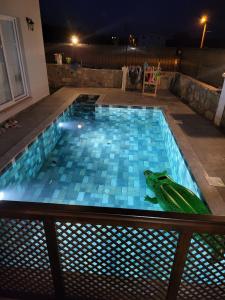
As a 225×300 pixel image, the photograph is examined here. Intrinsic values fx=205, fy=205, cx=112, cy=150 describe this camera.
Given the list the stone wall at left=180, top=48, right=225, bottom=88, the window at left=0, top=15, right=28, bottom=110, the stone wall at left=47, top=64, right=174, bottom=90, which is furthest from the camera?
the stone wall at left=47, top=64, right=174, bottom=90

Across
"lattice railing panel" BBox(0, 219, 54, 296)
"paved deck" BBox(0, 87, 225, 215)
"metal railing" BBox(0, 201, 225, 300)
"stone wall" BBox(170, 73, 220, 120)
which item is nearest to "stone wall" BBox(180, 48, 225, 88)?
"stone wall" BBox(170, 73, 220, 120)

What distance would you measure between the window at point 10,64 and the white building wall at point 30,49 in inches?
7.1

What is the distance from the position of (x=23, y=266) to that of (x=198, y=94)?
7.43m

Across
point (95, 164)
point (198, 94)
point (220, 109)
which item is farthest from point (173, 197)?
point (198, 94)

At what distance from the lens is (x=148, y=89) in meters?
10.9

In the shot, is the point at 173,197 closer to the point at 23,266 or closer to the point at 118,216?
the point at 118,216

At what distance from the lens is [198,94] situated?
24.3 feet

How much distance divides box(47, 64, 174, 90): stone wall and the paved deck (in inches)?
80.3

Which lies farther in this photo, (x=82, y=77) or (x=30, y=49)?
(x=82, y=77)

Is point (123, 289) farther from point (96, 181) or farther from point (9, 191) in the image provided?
point (9, 191)

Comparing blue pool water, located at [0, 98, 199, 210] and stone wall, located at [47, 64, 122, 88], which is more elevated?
stone wall, located at [47, 64, 122, 88]

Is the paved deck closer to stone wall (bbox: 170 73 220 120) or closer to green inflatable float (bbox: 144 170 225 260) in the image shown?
green inflatable float (bbox: 144 170 225 260)

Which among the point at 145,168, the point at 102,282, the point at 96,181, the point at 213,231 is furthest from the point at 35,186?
the point at 213,231

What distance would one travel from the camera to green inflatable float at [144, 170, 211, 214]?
3104mm
